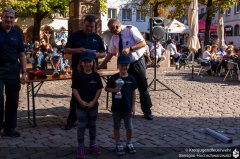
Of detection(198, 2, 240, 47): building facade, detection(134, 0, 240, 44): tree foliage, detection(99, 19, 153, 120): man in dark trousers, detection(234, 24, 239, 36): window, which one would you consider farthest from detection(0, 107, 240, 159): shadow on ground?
detection(234, 24, 239, 36): window

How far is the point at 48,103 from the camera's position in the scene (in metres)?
8.22

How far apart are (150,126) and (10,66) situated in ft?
8.33

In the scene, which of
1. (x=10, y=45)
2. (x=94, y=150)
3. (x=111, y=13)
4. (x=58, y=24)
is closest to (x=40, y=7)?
(x=58, y=24)

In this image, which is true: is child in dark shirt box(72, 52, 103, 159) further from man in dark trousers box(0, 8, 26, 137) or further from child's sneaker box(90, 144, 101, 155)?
man in dark trousers box(0, 8, 26, 137)

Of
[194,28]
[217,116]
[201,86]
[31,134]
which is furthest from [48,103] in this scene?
[194,28]

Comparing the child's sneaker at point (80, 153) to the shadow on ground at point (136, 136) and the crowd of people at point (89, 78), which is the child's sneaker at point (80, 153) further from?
the shadow on ground at point (136, 136)

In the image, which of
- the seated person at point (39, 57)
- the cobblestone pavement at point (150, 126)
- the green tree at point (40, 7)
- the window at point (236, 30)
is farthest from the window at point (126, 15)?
the cobblestone pavement at point (150, 126)

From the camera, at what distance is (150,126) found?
614 cm

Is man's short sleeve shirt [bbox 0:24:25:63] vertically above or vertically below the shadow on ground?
above

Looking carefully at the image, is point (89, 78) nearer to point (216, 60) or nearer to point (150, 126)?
point (150, 126)

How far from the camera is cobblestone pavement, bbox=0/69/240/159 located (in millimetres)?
4855

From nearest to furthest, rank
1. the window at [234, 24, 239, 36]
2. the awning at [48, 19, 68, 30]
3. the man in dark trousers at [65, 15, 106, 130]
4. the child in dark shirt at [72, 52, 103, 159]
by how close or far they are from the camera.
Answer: the child in dark shirt at [72, 52, 103, 159] < the man in dark trousers at [65, 15, 106, 130] < the awning at [48, 19, 68, 30] < the window at [234, 24, 239, 36]

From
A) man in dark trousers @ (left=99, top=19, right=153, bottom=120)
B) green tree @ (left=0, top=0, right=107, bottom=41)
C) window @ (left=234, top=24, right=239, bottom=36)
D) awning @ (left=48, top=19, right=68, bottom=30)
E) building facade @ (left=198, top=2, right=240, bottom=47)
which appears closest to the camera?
man in dark trousers @ (left=99, top=19, right=153, bottom=120)

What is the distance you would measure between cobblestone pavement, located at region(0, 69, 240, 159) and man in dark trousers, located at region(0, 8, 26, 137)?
1.03ft
